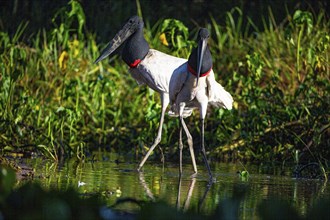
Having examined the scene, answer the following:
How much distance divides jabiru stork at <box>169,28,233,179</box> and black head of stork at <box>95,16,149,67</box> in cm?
59

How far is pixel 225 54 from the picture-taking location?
11039 mm

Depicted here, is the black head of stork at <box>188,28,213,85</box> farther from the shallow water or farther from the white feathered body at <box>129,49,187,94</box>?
the shallow water

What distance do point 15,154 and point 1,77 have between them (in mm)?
1184

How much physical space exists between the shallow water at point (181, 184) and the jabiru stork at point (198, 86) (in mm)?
413

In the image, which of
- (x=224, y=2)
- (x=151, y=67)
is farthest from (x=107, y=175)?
(x=224, y=2)

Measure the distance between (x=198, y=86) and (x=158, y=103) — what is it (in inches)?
90.6

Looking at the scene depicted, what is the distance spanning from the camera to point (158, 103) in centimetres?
962

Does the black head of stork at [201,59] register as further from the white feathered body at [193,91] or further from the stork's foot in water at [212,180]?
the stork's foot in water at [212,180]

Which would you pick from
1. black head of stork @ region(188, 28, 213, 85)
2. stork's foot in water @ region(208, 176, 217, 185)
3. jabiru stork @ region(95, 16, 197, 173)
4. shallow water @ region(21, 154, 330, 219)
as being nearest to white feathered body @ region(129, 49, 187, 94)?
jabiru stork @ region(95, 16, 197, 173)

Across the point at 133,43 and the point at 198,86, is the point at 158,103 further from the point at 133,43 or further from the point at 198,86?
the point at 198,86

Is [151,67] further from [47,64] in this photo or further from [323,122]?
[47,64]

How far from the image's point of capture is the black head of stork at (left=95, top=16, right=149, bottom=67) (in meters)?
8.09

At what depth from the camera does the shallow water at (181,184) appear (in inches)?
215

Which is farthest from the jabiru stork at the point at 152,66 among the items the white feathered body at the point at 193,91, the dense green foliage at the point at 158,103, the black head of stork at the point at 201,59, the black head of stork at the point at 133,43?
the dense green foliage at the point at 158,103
